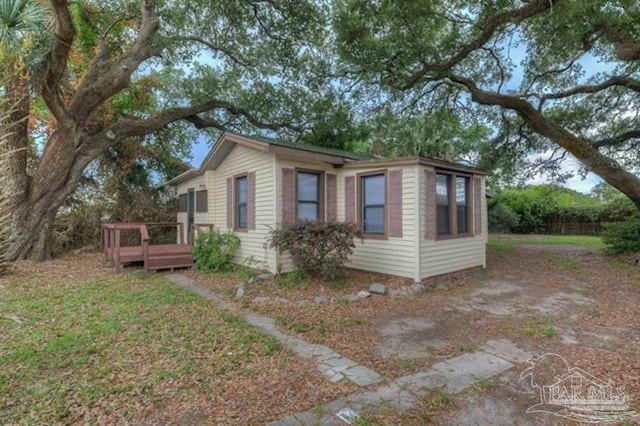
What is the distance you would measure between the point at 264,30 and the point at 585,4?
9.24 meters

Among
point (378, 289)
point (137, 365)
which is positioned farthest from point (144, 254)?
point (378, 289)

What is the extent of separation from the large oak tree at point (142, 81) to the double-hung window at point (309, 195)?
5343mm

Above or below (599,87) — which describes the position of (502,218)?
below

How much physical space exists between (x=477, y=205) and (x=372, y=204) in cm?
287

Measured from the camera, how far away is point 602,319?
4.85 meters

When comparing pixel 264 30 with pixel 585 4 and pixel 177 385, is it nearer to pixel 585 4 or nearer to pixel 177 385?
pixel 585 4

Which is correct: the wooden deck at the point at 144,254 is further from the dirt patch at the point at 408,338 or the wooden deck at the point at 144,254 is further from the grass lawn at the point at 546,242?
the grass lawn at the point at 546,242

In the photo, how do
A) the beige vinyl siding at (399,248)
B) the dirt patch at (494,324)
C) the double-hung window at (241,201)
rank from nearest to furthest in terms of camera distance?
the dirt patch at (494,324) → the beige vinyl siding at (399,248) → the double-hung window at (241,201)

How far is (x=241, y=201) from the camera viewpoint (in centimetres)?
907

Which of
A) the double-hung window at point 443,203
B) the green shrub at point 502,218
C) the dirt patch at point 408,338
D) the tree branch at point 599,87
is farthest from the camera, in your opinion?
the green shrub at point 502,218

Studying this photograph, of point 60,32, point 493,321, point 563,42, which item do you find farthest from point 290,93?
point 493,321

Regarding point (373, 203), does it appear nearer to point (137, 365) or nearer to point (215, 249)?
point (215, 249)

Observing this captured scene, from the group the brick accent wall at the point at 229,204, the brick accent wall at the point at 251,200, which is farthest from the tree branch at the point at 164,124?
the brick accent wall at the point at 251,200

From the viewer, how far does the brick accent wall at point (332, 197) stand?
8273mm
